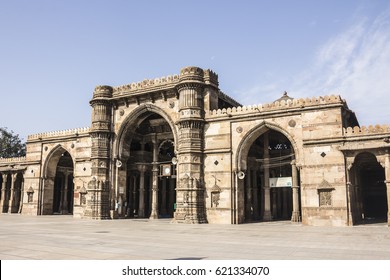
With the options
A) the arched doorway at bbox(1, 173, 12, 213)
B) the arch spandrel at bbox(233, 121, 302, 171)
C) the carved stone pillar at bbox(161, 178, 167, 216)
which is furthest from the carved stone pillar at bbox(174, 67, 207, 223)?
→ the arched doorway at bbox(1, 173, 12, 213)

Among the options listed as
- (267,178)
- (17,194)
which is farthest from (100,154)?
(17,194)

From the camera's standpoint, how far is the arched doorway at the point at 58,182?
40.5 metres

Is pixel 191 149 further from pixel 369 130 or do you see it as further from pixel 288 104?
pixel 369 130

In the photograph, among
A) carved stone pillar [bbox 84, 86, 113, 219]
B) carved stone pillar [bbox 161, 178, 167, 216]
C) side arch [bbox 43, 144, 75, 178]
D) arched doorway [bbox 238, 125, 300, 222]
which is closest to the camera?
arched doorway [bbox 238, 125, 300, 222]

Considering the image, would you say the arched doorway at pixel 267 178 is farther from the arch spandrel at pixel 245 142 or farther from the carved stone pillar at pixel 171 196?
the carved stone pillar at pixel 171 196

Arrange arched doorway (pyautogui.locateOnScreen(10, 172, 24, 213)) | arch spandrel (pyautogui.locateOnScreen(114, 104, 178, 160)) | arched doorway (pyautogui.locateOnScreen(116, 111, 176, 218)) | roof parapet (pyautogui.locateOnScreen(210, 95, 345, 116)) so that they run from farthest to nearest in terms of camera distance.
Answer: arched doorway (pyautogui.locateOnScreen(10, 172, 24, 213))
arched doorway (pyautogui.locateOnScreen(116, 111, 176, 218))
arch spandrel (pyautogui.locateOnScreen(114, 104, 178, 160))
roof parapet (pyautogui.locateOnScreen(210, 95, 345, 116))

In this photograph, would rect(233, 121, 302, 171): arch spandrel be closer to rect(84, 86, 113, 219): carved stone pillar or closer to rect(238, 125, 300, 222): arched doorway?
rect(238, 125, 300, 222): arched doorway

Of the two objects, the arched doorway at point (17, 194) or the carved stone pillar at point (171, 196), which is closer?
the carved stone pillar at point (171, 196)

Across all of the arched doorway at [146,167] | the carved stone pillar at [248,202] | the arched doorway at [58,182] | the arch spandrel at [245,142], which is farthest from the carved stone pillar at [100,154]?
the arch spandrel at [245,142]

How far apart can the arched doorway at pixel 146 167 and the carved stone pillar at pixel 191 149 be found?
4.94 metres

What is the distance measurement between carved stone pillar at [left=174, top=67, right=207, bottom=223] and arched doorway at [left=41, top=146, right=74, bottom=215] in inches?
682

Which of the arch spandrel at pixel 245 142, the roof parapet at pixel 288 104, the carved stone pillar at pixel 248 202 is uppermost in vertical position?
the roof parapet at pixel 288 104

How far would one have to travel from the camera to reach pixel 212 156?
28.8m

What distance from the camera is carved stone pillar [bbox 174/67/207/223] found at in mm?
27766
